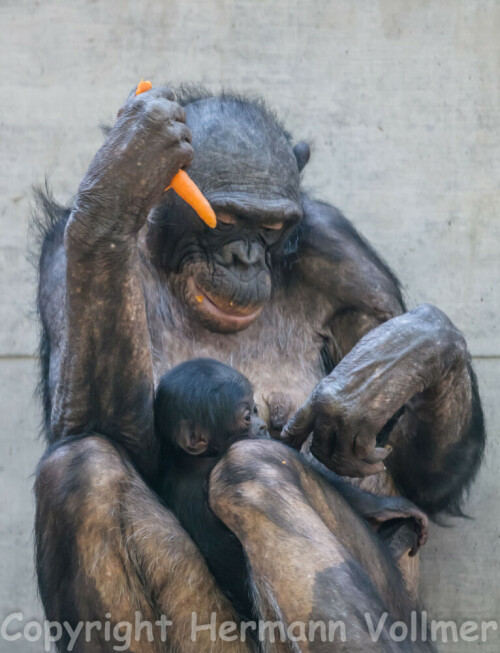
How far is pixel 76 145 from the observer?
434 centimetres

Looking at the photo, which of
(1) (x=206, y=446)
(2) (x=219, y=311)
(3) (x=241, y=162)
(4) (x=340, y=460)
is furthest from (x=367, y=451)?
(3) (x=241, y=162)

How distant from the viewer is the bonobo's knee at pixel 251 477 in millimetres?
2652

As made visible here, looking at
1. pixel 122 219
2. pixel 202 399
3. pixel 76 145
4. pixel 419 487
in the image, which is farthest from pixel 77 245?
pixel 76 145

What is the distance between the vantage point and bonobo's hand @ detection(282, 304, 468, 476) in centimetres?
295

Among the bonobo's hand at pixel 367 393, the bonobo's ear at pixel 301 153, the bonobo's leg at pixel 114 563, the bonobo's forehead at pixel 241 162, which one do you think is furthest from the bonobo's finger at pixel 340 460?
the bonobo's ear at pixel 301 153

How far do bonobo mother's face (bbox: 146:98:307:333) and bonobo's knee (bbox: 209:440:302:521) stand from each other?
56 centimetres

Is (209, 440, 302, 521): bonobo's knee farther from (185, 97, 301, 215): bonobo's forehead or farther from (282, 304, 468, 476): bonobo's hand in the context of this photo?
(185, 97, 301, 215): bonobo's forehead

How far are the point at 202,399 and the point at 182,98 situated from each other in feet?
3.39

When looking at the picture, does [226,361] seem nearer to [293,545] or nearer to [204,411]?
[204,411]

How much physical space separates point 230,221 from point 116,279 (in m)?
0.54

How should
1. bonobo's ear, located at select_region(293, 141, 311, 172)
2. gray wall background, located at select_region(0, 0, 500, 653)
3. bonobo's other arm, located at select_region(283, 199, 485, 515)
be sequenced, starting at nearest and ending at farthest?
bonobo's other arm, located at select_region(283, 199, 485, 515)
bonobo's ear, located at select_region(293, 141, 311, 172)
gray wall background, located at select_region(0, 0, 500, 653)

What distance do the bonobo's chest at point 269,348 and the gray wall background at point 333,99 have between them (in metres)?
0.76

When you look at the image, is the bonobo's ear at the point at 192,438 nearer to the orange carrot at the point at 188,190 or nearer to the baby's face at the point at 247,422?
the baby's face at the point at 247,422

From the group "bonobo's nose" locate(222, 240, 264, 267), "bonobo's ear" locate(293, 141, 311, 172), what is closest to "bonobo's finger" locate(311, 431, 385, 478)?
"bonobo's nose" locate(222, 240, 264, 267)
